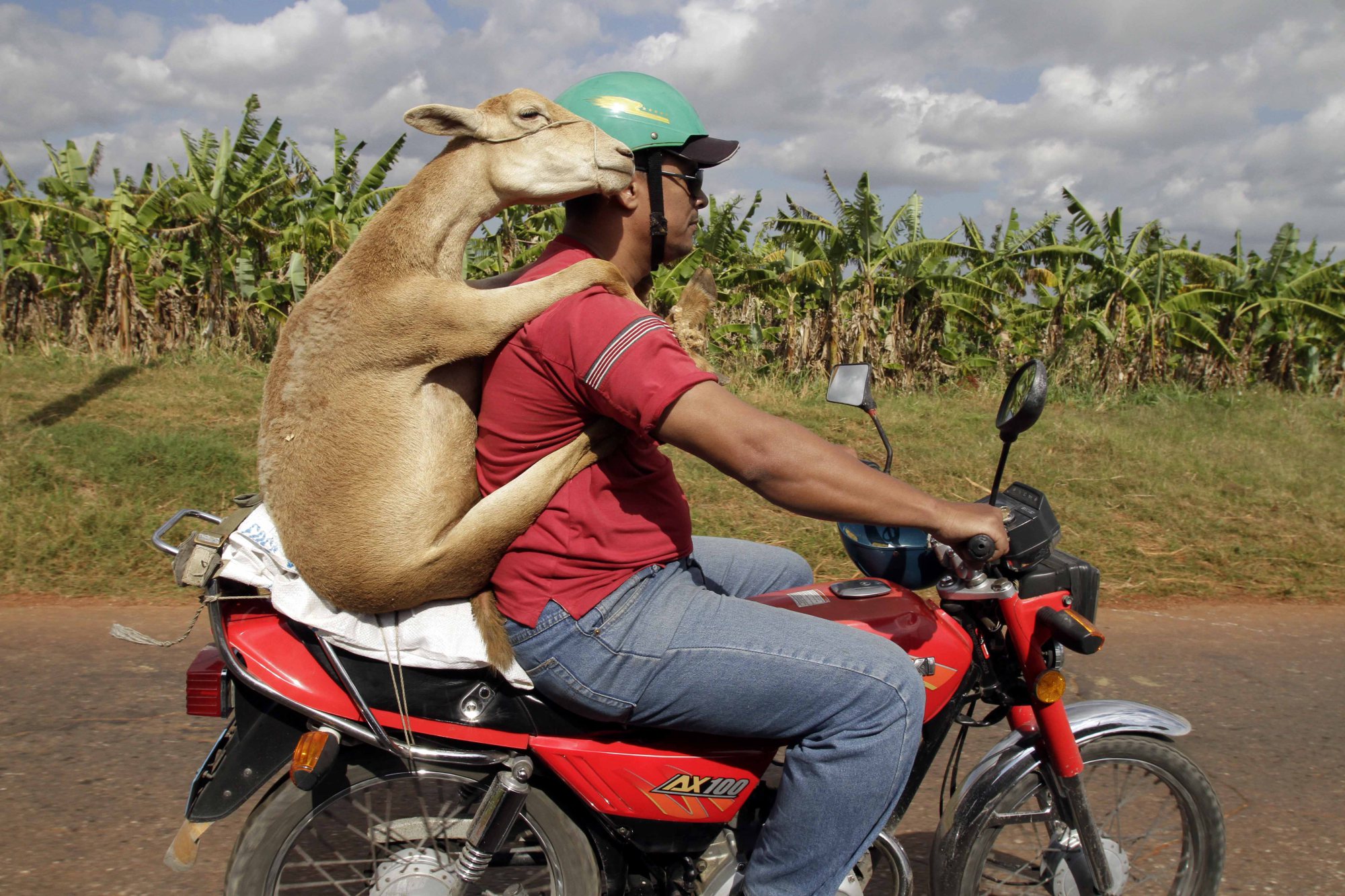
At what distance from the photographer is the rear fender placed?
6.39 feet

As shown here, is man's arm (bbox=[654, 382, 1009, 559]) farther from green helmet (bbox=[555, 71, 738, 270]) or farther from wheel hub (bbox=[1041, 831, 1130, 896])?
wheel hub (bbox=[1041, 831, 1130, 896])

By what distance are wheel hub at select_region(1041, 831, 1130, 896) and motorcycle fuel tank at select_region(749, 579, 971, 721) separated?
0.48 metres

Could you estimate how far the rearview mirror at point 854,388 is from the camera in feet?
7.63

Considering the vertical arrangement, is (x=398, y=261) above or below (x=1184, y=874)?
above

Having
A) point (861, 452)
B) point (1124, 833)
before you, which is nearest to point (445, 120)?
point (1124, 833)

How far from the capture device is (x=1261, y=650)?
4.68 m

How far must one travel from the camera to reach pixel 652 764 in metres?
2.01

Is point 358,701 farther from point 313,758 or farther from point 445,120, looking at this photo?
point 445,120

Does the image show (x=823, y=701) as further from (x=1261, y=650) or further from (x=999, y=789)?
(x=1261, y=650)

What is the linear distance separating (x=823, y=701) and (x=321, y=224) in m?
10.4

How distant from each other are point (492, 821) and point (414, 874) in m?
0.22

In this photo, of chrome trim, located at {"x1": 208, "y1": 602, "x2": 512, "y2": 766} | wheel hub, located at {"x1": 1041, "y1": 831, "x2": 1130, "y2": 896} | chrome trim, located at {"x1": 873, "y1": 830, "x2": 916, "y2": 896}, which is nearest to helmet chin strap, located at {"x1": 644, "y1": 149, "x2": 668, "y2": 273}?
chrome trim, located at {"x1": 208, "y1": 602, "x2": 512, "y2": 766}

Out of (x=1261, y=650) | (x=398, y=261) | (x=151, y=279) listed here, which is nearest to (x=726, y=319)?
(x=151, y=279)

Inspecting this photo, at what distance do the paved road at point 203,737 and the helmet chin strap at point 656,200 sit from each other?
6.50 feet
